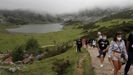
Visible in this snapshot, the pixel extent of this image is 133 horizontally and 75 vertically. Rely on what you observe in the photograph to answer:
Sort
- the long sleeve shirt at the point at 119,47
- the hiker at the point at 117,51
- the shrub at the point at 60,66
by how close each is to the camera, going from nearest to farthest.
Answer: the hiker at the point at 117,51, the long sleeve shirt at the point at 119,47, the shrub at the point at 60,66

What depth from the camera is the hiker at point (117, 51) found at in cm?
1576

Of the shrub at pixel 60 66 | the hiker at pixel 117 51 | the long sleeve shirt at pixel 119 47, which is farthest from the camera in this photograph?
the shrub at pixel 60 66

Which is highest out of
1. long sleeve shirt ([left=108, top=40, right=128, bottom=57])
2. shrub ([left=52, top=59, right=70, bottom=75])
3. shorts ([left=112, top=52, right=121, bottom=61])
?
long sleeve shirt ([left=108, top=40, right=128, bottom=57])

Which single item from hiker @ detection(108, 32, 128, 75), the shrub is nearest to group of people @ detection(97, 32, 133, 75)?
hiker @ detection(108, 32, 128, 75)

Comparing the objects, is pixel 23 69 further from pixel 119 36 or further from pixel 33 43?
pixel 33 43

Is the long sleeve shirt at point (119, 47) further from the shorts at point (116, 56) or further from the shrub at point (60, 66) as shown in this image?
the shrub at point (60, 66)

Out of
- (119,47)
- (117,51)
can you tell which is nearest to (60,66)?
(117,51)

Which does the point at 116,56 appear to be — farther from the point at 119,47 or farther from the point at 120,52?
the point at 119,47

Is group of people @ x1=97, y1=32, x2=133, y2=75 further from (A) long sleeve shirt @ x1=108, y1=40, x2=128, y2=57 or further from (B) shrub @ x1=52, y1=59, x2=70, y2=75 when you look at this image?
(B) shrub @ x1=52, y1=59, x2=70, y2=75

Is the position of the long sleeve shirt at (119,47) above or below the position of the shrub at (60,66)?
above

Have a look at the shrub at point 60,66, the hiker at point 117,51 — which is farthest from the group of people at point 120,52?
the shrub at point 60,66

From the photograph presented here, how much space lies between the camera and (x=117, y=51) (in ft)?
52.6

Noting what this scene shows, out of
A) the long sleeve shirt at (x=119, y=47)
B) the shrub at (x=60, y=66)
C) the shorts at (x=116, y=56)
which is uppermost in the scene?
the long sleeve shirt at (x=119, y=47)

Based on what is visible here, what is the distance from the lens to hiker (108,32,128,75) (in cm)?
1576
